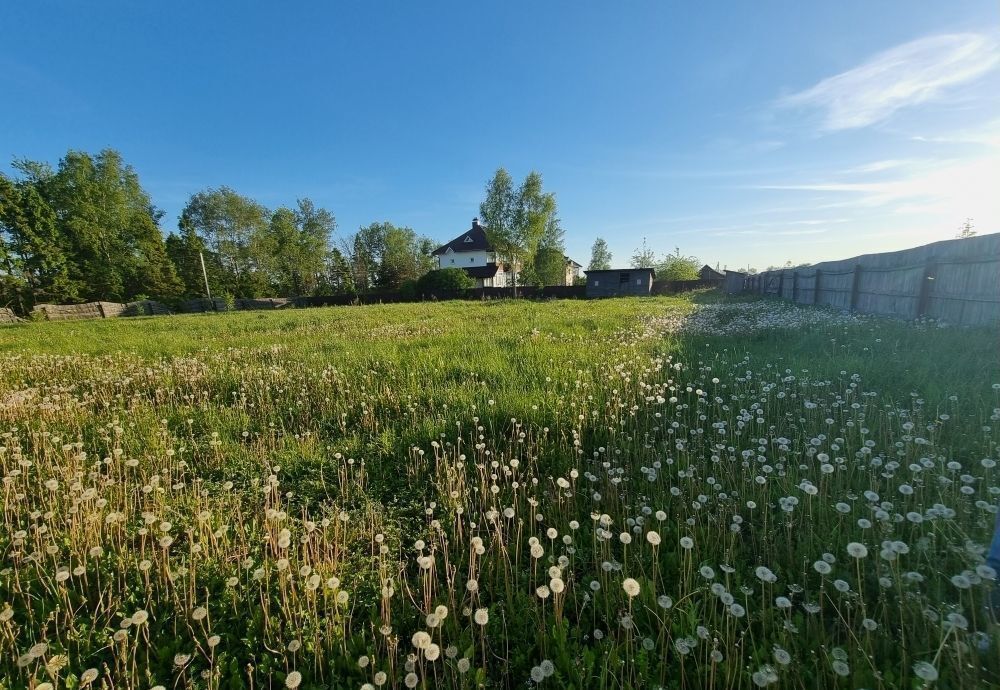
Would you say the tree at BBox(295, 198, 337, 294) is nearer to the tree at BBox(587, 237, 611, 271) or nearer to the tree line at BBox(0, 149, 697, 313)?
the tree line at BBox(0, 149, 697, 313)

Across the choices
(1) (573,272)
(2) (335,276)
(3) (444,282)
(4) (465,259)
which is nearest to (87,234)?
(2) (335,276)

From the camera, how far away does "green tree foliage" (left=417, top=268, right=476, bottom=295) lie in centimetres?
4403

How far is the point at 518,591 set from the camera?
208 centimetres

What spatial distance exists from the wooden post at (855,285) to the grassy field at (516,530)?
6.51 m

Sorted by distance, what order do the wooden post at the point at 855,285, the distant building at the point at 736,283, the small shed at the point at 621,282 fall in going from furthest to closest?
1. the small shed at the point at 621,282
2. the distant building at the point at 736,283
3. the wooden post at the point at 855,285

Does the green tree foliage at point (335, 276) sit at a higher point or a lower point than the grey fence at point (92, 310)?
higher

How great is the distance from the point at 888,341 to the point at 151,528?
9.60 metres

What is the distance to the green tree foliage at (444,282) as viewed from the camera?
44.0 m

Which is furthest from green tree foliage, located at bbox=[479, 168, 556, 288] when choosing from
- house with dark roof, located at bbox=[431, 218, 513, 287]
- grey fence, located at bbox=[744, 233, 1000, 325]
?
grey fence, located at bbox=[744, 233, 1000, 325]

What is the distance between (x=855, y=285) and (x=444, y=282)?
37008mm

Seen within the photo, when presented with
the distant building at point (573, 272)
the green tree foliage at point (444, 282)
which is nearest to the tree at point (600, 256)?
the distant building at point (573, 272)

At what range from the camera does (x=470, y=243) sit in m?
69.5

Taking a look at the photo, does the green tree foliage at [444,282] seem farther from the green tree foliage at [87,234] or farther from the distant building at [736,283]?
the green tree foliage at [87,234]

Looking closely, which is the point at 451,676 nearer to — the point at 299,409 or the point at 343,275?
the point at 299,409
